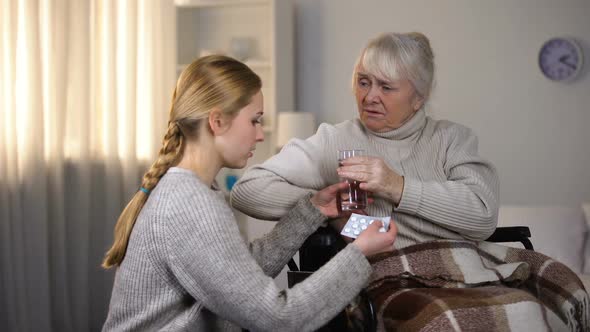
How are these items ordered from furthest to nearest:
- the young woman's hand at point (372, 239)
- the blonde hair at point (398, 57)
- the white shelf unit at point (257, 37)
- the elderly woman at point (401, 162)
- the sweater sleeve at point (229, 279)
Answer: the white shelf unit at point (257, 37) < the blonde hair at point (398, 57) < the elderly woman at point (401, 162) < the young woman's hand at point (372, 239) < the sweater sleeve at point (229, 279)

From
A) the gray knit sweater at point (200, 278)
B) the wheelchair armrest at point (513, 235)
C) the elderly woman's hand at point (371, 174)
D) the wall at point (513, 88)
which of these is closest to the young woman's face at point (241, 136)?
the gray knit sweater at point (200, 278)

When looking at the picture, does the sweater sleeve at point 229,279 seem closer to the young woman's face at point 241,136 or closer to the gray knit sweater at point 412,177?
the young woman's face at point 241,136

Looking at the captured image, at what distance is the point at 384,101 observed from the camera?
1.94 meters

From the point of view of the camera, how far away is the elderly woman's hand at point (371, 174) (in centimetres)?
168

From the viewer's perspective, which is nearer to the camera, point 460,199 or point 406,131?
point 460,199

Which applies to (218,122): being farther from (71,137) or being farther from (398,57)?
(71,137)

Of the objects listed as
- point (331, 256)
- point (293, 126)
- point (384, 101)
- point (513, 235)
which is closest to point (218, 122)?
point (331, 256)

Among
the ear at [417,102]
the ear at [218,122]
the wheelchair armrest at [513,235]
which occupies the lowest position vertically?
the wheelchair armrest at [513,235]

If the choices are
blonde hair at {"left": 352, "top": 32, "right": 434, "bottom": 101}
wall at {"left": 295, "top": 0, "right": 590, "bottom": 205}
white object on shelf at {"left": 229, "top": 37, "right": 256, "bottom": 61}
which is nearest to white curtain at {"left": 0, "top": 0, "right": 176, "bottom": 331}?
white object on shelf at {"left": 229, "top": 37, "right": 256, "bottom": 61}

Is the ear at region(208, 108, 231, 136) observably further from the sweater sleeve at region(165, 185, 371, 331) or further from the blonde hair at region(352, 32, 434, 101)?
the blonde hair at region(352, 32, 434, 101)

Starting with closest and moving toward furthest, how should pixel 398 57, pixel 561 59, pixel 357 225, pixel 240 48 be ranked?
pixel 357 225, pixel 398 57, pixel 561 59, pixel 240 48

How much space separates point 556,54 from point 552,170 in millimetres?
707

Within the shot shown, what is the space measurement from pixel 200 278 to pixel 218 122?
0.36m

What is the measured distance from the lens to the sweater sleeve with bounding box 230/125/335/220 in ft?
6.02
